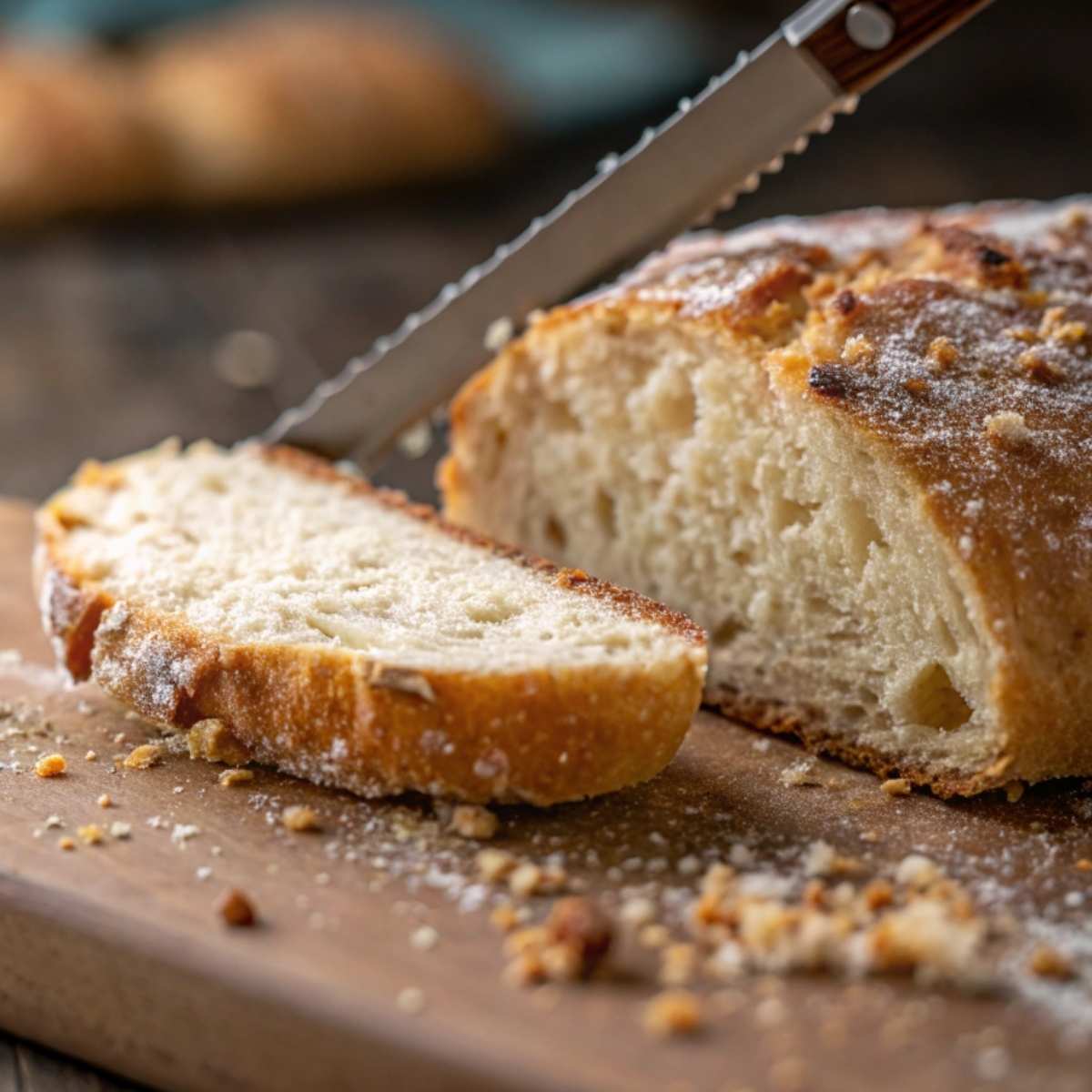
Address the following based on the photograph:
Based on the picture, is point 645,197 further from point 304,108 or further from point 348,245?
point 304,108

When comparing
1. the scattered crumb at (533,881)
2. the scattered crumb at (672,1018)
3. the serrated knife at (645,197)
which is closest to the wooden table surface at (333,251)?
the serrated knife at (645,197)

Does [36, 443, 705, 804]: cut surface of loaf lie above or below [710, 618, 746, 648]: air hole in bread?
above

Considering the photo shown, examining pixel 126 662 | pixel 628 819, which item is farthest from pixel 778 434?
pixel 126 662

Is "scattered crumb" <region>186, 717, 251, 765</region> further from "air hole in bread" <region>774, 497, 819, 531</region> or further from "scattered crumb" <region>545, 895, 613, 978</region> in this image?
"air hole in bread" <region>774, 497, 819, 531</region>

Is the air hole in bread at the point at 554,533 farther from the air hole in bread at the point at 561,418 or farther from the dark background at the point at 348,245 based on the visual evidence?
the dark background at the point at 348,245

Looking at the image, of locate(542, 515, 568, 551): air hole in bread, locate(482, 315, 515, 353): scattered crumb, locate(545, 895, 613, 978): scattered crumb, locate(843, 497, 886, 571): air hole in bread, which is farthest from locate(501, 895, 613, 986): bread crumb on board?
locate(482, 315, 515, 353): scattered crumb

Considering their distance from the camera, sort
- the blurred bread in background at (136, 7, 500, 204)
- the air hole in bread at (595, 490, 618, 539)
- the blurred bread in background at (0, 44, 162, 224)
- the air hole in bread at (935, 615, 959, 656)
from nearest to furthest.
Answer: the air hole in bread at (935, 615, 959, 656) → the air hole in bread at (595, 490, 618, 539) → the blurred bread in background at (0, 44, 162, 224) → the blurred bread in background at (136, 7, 500, 204)

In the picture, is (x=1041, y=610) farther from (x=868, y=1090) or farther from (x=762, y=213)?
(x=762, y=213)
